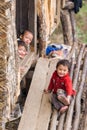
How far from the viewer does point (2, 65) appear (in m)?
5.55

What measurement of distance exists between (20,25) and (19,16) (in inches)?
6.5

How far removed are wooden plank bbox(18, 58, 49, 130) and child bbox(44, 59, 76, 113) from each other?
0.87ft

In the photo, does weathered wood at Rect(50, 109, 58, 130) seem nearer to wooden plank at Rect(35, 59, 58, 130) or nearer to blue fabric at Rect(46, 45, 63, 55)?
wooden plank at Rect(35, 59, 58, 130)

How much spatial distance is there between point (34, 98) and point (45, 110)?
0.32 metres

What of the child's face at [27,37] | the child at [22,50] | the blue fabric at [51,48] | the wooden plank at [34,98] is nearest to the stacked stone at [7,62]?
the wooden plank at [34,98]

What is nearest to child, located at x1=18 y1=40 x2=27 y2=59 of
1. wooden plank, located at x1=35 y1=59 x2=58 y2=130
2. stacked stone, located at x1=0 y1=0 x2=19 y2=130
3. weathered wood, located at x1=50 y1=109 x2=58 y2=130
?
wooden plank, located at x1=35 y1=59 x2=58 y2=130

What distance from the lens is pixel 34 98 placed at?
6.70 metres

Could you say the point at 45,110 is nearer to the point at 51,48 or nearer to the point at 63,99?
the point at 63,99

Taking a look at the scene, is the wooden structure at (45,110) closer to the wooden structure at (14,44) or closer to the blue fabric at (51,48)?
the wooden structure at (14,44)

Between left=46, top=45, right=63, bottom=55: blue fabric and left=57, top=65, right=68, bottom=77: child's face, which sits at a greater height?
left=46, top=45, right=63, bottom=55: blue fabric

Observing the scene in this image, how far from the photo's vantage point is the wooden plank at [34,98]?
6113 millimetres

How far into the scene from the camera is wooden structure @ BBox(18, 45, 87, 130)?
6.17 meters

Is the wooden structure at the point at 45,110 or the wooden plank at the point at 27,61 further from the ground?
the wooden plank at the point at 27,61

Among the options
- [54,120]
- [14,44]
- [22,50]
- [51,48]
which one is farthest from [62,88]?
[51,48]
